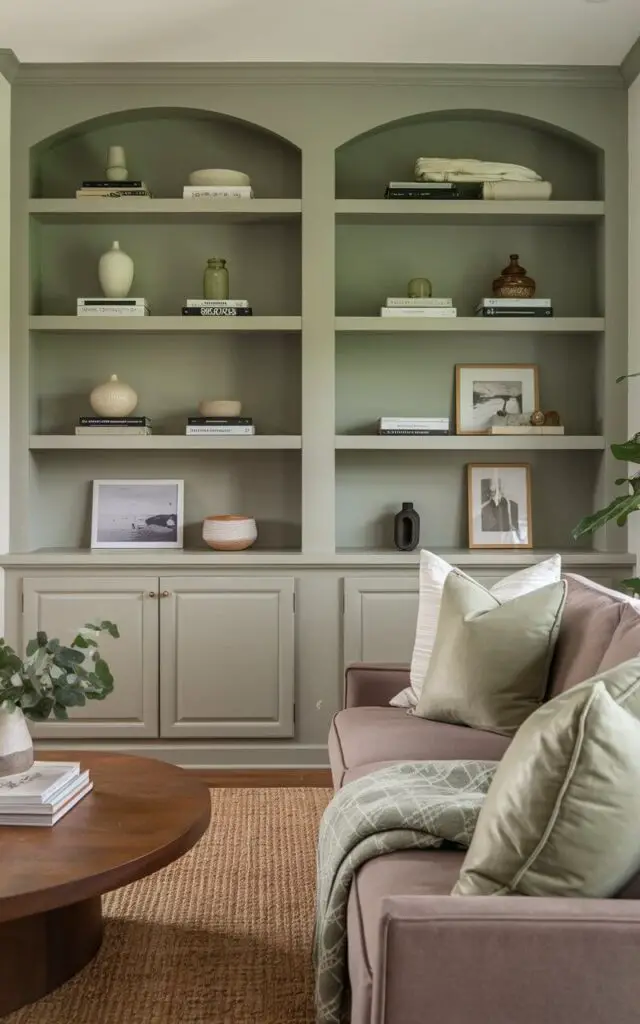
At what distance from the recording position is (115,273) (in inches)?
162

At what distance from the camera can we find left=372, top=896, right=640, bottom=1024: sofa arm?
1.25 meters

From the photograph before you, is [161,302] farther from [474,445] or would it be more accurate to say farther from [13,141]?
[474,445]

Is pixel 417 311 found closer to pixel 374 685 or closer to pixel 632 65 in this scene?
pixel 632 65

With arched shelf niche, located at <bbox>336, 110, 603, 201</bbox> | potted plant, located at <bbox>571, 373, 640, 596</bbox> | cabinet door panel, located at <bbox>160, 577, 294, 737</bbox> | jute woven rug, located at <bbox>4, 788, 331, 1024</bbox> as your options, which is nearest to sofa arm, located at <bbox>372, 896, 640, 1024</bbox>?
jute woven rug, located at <bbox>4, 788, 331, 1024</bbox>

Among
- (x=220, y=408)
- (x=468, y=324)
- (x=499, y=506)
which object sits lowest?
(x=499, y=506)

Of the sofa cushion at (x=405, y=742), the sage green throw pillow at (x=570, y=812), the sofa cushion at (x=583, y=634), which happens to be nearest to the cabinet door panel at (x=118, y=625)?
A: the sofa cushion at (x=405, y=742)

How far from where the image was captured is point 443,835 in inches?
69.2

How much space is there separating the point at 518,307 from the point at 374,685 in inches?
72.1

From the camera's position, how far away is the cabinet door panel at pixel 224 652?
3.91m

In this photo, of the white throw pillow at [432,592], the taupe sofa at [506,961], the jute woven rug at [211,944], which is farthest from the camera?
the white throw pillow at [432,592]

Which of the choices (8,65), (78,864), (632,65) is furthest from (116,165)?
(78,864)

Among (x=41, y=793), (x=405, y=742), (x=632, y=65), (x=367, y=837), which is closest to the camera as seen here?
(x=367, y=837)

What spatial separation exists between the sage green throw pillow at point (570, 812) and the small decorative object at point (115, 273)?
3231 mm

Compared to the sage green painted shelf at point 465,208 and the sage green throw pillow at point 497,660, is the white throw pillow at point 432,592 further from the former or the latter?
the sage green painted shelf at point 465,208
